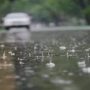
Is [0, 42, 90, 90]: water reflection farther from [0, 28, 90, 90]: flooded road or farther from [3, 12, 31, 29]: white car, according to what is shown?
[3, 12, 31, 29]: white car

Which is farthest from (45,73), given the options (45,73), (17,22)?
(17,22)

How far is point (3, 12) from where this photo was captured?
53.4 meters

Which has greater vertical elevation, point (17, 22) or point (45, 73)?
point (17, 22)

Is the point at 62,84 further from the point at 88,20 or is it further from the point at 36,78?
the point at 88,20

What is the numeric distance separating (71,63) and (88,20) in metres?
31.1

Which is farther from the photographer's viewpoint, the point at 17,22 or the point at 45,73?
the point at 17,22

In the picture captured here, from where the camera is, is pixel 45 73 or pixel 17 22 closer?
pixel 45 73

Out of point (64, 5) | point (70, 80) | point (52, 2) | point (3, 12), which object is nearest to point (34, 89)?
point (70, 80)

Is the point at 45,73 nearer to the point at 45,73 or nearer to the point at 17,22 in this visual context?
the point at 45,73

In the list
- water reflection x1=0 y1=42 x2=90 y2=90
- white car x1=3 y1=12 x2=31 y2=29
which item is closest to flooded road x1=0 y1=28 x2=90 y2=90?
water reflection x1=0 y1=42 x2=90 y2=90

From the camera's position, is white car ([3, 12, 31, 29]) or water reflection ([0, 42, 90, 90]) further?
white car ([3, 12, 31, 29])

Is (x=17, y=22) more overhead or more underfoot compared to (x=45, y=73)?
more overhead

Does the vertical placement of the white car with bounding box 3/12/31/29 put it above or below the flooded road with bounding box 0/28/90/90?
above

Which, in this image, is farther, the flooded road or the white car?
the white car
